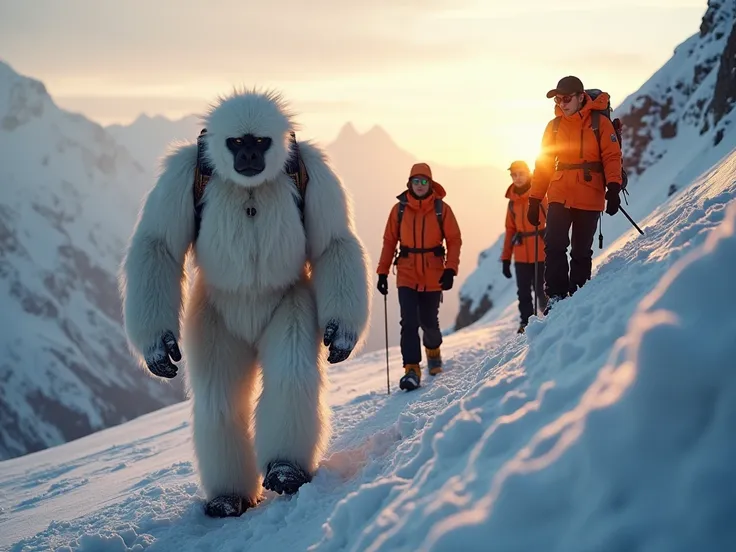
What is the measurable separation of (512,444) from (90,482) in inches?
227

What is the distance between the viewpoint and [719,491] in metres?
1.83

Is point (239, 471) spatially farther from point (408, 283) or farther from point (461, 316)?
point (461, 316)

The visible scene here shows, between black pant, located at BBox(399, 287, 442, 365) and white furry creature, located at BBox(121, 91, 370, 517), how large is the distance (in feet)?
9.69

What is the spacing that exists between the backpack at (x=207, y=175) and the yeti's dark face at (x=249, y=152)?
22cm

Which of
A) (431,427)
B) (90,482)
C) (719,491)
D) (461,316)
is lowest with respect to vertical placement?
(461,316)

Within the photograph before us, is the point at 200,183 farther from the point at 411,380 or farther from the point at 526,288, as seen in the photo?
the point at 526,288

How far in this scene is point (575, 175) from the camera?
5844 millimetres

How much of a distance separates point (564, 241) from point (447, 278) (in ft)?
5.84

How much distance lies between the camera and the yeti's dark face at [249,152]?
13.9ft

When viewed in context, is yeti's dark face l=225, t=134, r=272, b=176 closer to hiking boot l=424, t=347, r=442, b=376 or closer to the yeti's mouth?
the yeti's mouth

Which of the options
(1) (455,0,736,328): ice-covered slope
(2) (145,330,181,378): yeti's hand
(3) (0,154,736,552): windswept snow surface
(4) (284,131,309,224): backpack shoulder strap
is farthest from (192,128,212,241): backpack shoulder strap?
(1) (455,0,736,328): ice-covered slope

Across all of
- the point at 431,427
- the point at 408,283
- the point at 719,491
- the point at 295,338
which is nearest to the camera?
the point at 719,491

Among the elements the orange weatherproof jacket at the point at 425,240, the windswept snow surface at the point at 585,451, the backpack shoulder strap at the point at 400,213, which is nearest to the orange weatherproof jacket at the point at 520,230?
the orange weatherproof jacket at the point at 425,240

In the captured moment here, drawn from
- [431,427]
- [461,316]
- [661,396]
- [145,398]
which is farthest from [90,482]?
[145,398]
